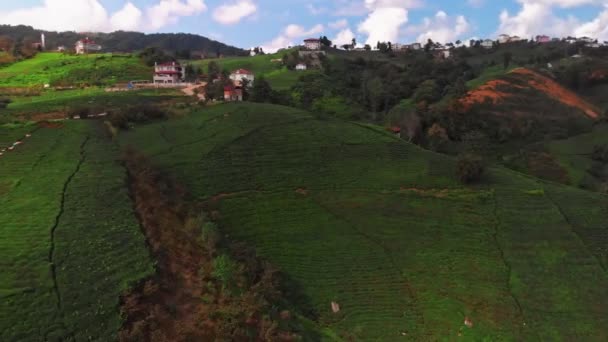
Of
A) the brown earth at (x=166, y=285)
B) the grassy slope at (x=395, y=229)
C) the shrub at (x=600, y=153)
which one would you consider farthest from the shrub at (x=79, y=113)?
the shrub at (x=600, y=153)

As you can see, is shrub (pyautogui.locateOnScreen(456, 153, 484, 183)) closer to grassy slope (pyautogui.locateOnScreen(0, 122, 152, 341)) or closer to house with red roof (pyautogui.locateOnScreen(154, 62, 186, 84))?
grassy slope (pyautogui.locateOnScreen(0, 122, 152, 341))

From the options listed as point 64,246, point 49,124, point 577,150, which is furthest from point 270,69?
point 64,246

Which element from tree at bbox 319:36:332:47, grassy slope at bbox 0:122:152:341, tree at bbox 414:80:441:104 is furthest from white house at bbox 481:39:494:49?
grassy slope at bbox 0:122:152:341

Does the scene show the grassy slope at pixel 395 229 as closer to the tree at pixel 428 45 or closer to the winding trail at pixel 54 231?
the winding trail at pixel 54 231

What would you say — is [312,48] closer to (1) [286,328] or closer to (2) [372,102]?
(2) [372,102]

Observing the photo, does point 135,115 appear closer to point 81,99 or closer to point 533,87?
point 81,99

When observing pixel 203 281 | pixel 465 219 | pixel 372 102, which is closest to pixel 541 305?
pixel 465 219
